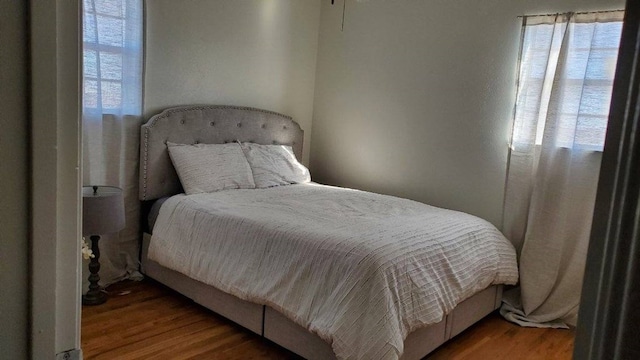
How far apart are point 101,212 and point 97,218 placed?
0.04 metres

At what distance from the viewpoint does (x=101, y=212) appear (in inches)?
103

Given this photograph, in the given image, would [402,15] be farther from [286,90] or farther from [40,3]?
[40,3]

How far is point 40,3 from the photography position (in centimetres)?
47

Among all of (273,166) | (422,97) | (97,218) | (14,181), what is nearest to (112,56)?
(97,218)

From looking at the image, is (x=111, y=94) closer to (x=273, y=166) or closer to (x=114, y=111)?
(x=114, y=111)

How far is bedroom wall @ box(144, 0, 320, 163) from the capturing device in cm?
321

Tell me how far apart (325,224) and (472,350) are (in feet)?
3.51

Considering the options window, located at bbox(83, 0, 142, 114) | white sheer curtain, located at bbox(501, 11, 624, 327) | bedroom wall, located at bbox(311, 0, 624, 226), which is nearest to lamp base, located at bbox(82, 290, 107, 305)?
window, located at bbox(83, 0, 142, 114)

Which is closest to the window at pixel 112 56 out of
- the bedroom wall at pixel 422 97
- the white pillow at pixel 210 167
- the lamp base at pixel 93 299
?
the white pillow at pixel 210 167

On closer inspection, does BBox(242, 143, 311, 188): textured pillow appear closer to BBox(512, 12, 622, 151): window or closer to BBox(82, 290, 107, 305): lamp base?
BBox(82, 290, 107, 305): lamp base

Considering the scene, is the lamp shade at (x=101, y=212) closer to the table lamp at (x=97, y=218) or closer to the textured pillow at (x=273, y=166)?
the table lamp at (x=97, y=218)

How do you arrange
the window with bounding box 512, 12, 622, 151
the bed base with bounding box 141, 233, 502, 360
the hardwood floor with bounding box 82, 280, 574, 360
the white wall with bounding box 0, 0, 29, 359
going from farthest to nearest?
the window with bounding box 512, 12, 622, 151, the hardwood floor with bounding box 82, 280, 574, 360, the bed base with bounding box 141, 233, 502, 360, the white wall with bounding box 0, 0, 29, 359

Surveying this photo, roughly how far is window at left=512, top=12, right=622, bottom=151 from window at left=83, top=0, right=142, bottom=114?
2.51m

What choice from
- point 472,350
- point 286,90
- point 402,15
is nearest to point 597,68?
point 402,15
